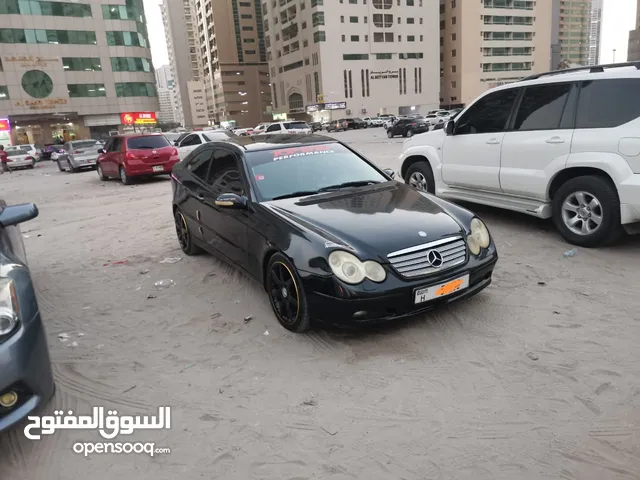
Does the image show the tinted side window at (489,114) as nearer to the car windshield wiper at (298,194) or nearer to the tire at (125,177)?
the car windshield wiper at (298,194)

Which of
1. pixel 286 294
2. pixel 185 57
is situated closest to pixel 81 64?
pixel 286 294

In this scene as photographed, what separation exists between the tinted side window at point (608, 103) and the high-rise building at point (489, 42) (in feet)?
301

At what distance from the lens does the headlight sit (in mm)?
3467

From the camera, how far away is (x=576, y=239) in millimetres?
5516

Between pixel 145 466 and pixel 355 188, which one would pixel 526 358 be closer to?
pixel 355 188

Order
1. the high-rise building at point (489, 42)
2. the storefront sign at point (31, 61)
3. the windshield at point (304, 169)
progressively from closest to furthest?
the windshield at point (304, 169) < the storefront sign at point (31, 61) < the high-rise building at point (489, 42)

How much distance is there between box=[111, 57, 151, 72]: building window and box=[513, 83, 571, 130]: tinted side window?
2634 inches

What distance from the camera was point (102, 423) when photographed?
117 inches

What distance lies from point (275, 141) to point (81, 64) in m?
66.5

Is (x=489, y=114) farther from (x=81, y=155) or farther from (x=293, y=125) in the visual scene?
(x=293, y=125)

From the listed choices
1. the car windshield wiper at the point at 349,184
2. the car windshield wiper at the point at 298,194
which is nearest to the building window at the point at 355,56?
the car windshield wiper at the point at 349,184

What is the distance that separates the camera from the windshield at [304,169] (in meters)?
4.64

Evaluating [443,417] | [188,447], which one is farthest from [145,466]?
[443,417]

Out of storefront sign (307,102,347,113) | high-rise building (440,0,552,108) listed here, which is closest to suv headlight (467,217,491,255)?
storefront sign (307,102,347,113)
